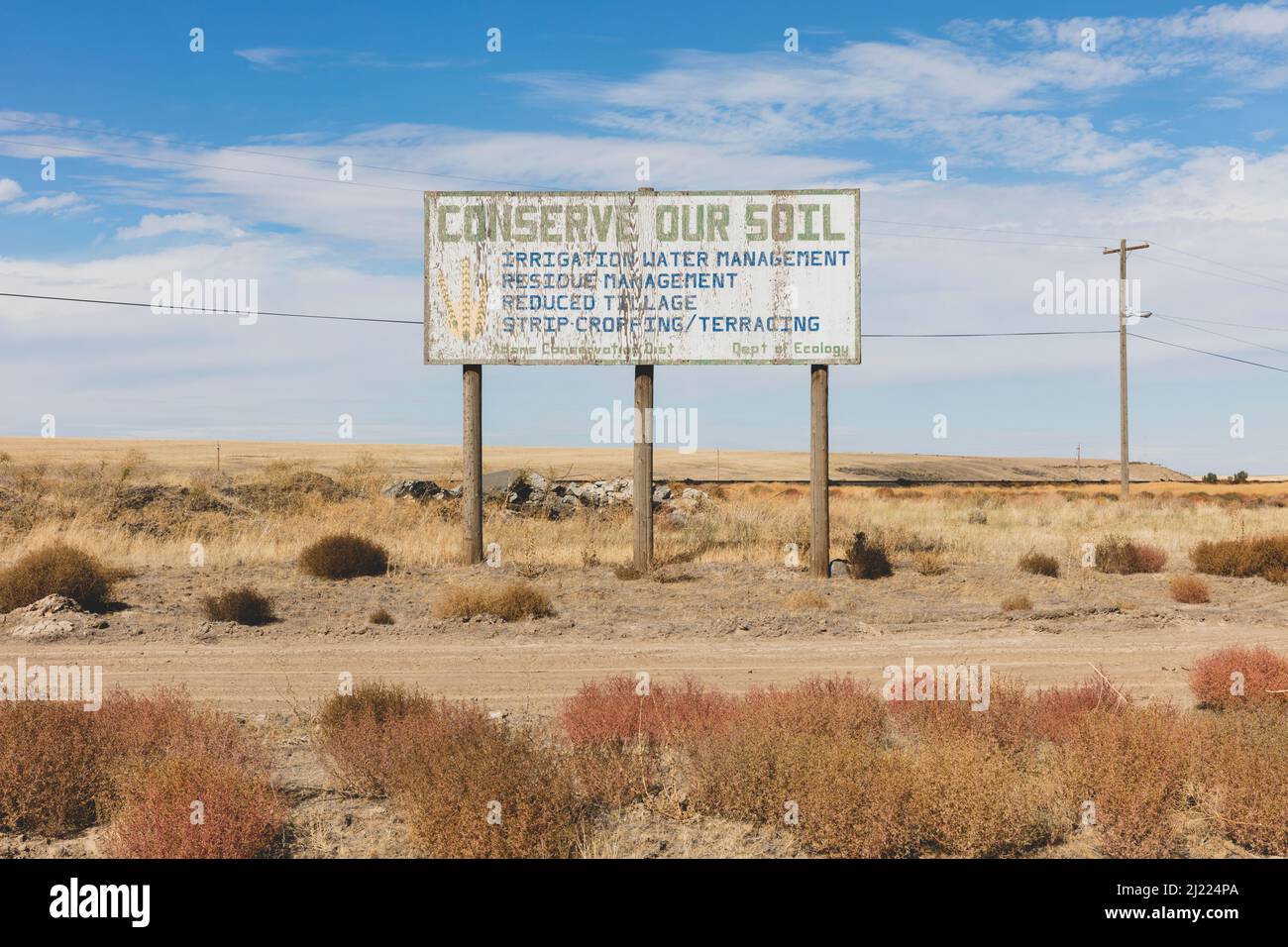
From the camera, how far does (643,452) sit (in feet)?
61.8

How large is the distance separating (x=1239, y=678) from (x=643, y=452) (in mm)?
11242

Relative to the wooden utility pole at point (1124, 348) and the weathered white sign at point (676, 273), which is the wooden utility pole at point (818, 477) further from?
the wooden utility pole at point (1124, 348)

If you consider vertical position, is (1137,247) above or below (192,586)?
above

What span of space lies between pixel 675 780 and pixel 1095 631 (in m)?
9.45

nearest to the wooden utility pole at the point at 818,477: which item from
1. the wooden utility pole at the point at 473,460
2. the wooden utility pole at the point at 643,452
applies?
the wooden utility pole at the point at 643,452

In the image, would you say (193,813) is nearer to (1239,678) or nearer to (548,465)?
(1239,678)

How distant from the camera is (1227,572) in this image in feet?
61.9

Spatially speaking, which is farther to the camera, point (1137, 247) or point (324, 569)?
point (1137, 247)

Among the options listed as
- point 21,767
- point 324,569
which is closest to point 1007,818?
point 21,767

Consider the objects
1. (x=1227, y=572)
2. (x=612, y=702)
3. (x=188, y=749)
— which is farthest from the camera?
(x=1227, y=572)

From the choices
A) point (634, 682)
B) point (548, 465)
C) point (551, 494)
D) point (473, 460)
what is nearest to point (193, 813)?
point (634, 682)

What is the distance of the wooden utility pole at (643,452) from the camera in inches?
730

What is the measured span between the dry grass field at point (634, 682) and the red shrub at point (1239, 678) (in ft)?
0.13
